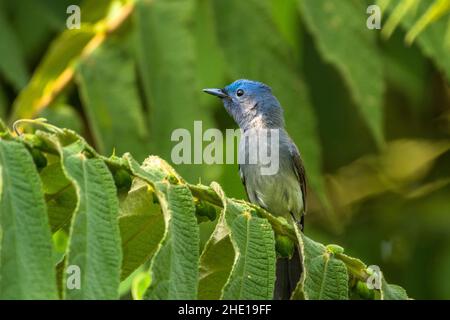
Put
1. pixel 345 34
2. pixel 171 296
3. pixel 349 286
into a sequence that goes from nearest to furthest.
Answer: pixel 171 296, pixel 349 286, pixel 345 34

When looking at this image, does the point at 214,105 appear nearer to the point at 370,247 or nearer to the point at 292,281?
the point at 370,247

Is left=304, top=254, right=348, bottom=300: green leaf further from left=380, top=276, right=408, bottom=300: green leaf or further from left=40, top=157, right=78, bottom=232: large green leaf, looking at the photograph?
left=40, top=157, right=78, bottom=232: large green leaf

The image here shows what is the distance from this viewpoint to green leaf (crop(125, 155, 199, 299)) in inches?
105

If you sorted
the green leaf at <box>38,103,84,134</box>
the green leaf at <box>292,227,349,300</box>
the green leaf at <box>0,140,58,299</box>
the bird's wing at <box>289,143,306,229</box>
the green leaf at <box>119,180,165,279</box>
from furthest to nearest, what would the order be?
1. the bird's wing at <box>289,143,306,229</box>
2. the green leaf at <box>38,103,84,134</box>
3. the green leaf at <box>119,180,165,279</box>
4. the green leaf at <box>292,227,349,300</box>
5. the green leaf at <box>0,140,58,299</box>

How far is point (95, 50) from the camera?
5398 mm

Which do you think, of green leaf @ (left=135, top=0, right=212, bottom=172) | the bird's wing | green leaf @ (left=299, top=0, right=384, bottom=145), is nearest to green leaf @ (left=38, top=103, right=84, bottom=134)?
green leaf @ (left=135, top=0, right=212, bottom=172)

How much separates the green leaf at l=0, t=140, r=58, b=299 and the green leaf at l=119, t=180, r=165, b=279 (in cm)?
54

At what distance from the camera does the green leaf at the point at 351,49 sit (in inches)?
197

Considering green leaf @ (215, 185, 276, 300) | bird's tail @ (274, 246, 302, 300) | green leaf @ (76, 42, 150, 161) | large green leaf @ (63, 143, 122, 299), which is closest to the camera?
large green leaf @ (63, 143, 122, 299)

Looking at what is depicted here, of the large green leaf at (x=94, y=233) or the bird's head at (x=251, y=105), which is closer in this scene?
the large green leaf at (x=94, y=233)

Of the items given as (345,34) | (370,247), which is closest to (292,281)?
(345,34)

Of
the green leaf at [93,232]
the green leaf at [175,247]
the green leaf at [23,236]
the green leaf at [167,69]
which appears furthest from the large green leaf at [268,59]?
the green leaf at [23,236]

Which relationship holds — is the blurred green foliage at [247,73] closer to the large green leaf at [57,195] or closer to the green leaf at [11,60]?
the green leaf at [11,60]
